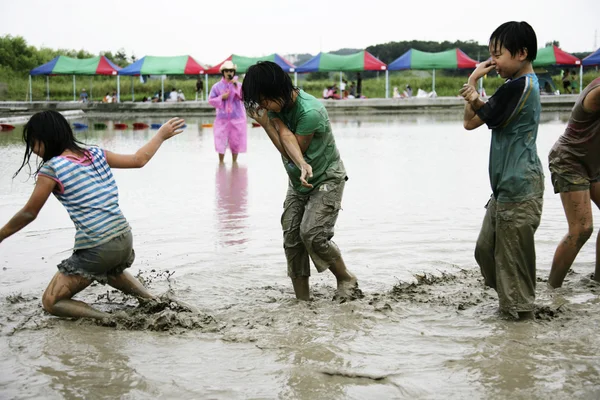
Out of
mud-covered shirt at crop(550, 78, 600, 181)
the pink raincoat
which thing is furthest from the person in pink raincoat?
mud-covered shirt at crop(550, 78, 600, 181)

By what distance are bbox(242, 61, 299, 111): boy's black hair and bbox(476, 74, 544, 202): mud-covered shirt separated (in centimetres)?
116

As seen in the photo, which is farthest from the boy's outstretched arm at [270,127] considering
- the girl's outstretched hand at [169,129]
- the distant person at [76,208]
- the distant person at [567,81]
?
the distant person at [567,81]

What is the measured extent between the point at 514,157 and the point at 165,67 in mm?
34416

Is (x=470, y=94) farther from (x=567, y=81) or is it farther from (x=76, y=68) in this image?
(x=76, y=68)

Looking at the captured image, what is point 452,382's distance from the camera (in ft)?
11.3

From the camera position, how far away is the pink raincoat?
13.0 m

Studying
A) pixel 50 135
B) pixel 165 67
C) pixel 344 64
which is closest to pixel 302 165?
pixel 50 135

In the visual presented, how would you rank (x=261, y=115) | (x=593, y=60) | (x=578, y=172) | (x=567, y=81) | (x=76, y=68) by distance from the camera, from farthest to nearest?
(x=76, y=68)
(x=567, y=81)
(x=593, y=60)
(x=578, y=172)
(x=261, y=115)

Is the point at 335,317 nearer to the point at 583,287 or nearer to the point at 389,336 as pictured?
the point at 389,336

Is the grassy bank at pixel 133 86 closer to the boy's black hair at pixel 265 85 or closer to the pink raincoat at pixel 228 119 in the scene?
the pink raincoat at pixel 228 119

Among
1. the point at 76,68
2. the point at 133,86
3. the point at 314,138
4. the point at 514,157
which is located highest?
the point at 76,68

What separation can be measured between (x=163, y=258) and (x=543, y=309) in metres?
3.14

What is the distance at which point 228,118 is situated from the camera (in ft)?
43.0

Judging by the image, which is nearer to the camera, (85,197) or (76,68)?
(85,197)
